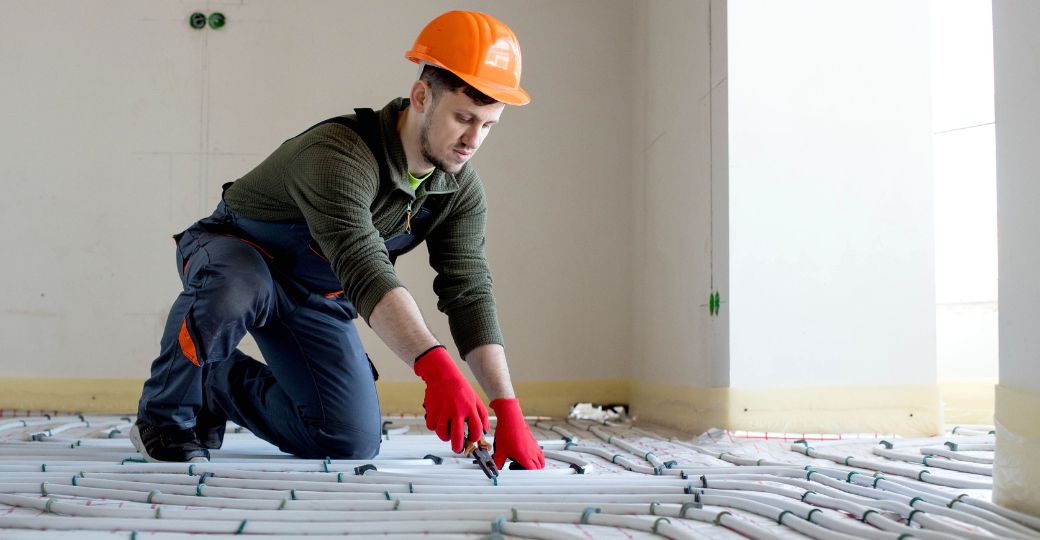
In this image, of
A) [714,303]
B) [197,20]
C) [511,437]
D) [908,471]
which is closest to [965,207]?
[714,303]

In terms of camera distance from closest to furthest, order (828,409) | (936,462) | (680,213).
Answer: (936,462) < (828,409) < (680,213)

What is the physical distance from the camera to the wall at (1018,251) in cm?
158

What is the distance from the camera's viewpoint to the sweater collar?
6.64 ft

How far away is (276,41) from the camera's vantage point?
12.8ft

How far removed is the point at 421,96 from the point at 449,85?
0.08 metres

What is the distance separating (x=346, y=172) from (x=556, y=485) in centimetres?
72

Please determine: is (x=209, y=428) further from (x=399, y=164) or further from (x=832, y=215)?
(x=832, y=215)

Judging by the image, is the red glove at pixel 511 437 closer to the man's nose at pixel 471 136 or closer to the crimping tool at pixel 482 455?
the crimping tool at pixel 482 455

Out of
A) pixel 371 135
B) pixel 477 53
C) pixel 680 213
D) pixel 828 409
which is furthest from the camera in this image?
pixel 680 213

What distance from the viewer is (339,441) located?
2.29m

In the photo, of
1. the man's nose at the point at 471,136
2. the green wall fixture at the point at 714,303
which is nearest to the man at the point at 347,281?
the man's nose at the point at 471,136

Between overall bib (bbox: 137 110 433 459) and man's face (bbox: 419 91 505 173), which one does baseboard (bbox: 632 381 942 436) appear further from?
man's face (bbox: 419 91 505 173)

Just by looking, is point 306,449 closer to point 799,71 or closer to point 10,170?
point 799,71

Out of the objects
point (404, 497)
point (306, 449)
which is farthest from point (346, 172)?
point (306, 449)
